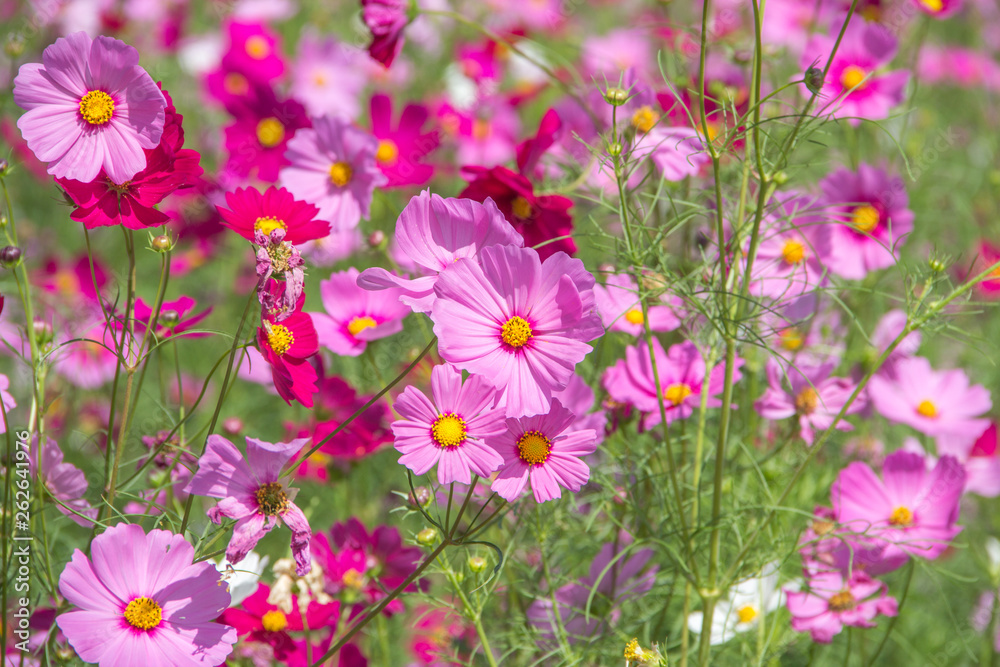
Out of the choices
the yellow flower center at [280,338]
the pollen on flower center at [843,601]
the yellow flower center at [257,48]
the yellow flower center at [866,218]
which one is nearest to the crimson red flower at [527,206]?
the yellow flower center at [280,338]

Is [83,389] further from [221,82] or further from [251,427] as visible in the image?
[221,82]

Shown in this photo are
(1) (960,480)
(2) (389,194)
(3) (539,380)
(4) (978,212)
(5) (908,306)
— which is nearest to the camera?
(3) (539,380)

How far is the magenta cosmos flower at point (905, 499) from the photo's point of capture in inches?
37.3

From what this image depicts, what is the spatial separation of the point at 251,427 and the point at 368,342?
696mm

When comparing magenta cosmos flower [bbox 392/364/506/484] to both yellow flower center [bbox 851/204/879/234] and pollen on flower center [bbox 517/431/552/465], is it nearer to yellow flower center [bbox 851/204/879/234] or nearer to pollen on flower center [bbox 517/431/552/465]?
pollen on flower center [bbox 517/431/552/465]

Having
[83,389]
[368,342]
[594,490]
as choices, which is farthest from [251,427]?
[594,490]

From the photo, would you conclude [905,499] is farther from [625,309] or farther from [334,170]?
[334,170]

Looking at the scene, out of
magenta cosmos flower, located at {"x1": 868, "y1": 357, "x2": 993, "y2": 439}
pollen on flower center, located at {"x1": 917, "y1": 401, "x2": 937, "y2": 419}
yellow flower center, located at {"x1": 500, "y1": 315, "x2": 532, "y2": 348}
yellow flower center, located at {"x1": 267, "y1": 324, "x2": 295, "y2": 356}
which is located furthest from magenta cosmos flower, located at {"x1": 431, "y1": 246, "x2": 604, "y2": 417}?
pollen on flower center, located at {"x1": 917, "y1": 401, "x2": 937, "y2": 419}

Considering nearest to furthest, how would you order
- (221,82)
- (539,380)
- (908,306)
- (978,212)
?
1. (539,380)
2. (908,306)
3. (221,82)
4. (978,212)

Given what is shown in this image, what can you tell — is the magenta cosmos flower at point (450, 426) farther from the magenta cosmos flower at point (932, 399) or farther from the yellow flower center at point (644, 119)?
the magenta cosmos flower at point (932, 399)

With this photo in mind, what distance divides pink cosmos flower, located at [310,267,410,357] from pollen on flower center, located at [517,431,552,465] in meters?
0.27

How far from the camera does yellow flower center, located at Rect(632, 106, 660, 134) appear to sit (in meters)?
0.90

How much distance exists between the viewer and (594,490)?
1015 mm

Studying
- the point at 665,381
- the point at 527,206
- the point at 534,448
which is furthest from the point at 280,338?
the point at 665,381
